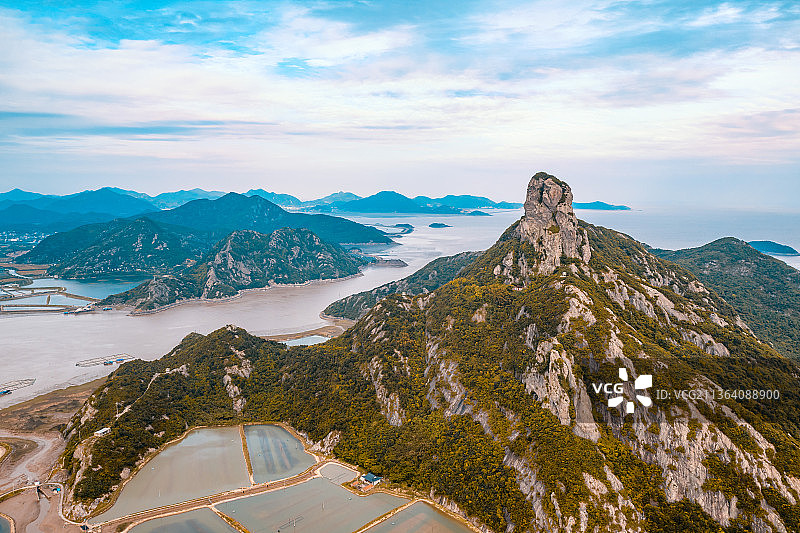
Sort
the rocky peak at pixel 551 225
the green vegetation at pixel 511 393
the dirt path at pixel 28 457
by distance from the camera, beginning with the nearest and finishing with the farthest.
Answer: the green vegetation at pixel 511 393, the dirt path at pixel 28 457, the rocky peak at pixel 551 225

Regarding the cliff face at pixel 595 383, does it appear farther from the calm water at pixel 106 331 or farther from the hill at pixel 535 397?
the calm water at pixel 106 331

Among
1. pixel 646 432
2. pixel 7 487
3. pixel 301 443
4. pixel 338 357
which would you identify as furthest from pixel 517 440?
pixel 7 487

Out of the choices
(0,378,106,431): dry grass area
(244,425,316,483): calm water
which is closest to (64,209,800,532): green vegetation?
(244,425,316,483): calm water

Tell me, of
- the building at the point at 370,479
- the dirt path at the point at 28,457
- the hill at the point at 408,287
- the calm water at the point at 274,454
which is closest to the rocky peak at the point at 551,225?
the building at the point at 370,479

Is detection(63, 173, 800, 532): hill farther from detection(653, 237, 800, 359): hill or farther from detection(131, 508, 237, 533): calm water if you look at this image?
detection(653, 237, 800, 359): hill

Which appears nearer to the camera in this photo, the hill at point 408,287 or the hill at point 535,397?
the hill at point 535,397

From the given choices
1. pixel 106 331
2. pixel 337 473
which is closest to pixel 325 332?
pixel 106 331

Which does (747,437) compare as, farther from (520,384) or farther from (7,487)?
(7,487)
